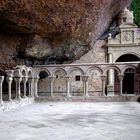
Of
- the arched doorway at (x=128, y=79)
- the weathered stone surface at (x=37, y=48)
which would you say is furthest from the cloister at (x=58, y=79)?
the arched doorway at (x=128, y=79)

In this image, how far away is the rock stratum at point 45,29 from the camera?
11102 millimetres

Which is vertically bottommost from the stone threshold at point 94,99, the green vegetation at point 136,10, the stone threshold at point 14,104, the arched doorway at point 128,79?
the stone threshold at point 94,99

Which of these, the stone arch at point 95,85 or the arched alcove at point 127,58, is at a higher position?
the arched alcove at point 127,58

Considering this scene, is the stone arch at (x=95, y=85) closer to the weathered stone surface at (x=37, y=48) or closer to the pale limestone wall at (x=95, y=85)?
the pale limestone wall at (x=95, y=85)

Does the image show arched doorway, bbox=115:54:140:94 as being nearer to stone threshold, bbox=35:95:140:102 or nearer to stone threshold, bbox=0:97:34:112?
stone threshold, bbox=35:95:140:102

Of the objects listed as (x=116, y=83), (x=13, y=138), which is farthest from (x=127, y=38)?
(x=13, y=138)

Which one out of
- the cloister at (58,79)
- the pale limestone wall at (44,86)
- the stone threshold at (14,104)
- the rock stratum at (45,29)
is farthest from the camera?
the pale limestone wall at (44,86)

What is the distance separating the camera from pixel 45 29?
1244 cm

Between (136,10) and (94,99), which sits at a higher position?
(136,10)

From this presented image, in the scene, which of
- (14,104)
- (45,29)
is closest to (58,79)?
(45,29)

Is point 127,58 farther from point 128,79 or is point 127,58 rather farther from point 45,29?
point 45,29

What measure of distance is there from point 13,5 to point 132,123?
6386 millimetres

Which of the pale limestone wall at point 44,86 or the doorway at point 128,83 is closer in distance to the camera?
the pale limestone wall at point 44,86

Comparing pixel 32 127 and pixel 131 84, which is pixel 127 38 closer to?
pixel 131 84
